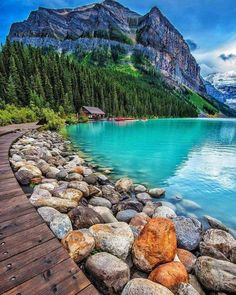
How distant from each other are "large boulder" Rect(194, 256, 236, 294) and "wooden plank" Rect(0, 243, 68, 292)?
2.35m

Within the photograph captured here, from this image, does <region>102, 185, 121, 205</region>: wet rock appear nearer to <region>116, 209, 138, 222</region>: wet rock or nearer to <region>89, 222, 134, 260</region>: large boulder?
<region>116, 209, 138, 222</region>: wet rock

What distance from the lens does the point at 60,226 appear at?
13.8 ft

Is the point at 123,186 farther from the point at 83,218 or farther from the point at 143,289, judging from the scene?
the point at 143,289

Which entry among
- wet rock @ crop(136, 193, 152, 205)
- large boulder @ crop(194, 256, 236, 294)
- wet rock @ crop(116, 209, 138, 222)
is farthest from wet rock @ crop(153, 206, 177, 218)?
large boulder @ crop(194, 256, 236, 294)

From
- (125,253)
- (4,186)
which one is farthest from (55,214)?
(4,186)

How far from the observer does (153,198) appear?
8.23 metres

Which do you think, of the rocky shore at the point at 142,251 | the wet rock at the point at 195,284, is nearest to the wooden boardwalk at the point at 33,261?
the rocky shore at the point at 142,251

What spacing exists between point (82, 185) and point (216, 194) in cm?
607

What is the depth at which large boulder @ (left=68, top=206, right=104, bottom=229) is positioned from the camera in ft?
15.4

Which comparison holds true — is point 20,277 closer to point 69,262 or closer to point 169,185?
point 69,262

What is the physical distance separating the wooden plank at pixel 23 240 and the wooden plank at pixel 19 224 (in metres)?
0.11

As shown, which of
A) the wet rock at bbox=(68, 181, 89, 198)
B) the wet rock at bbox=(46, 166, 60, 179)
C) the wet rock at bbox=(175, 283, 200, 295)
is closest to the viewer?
the wet rock at bbox=(175, 283, 200, 295)

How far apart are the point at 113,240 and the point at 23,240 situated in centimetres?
156

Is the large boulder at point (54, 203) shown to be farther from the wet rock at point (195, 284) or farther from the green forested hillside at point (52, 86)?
the green forested hillside at point (52, 86)
